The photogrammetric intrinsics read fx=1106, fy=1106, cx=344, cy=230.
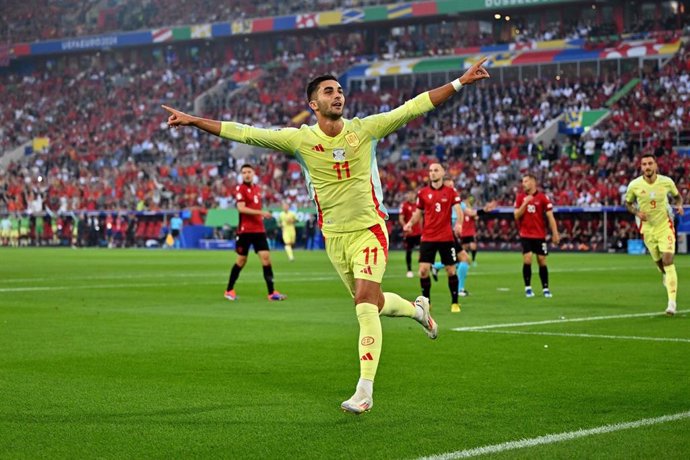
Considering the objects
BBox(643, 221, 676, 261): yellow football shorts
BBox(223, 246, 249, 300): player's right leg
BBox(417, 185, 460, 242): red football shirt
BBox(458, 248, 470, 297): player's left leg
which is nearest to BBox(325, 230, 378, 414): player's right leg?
BBox(643, 221, 676, 261): yellow football shorts

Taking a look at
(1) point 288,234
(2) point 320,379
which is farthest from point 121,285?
(1) point 288,234

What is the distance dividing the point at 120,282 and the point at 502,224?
27.4 m

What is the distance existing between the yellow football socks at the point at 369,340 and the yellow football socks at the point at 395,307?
0.56 meters

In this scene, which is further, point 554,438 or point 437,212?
point 437,212

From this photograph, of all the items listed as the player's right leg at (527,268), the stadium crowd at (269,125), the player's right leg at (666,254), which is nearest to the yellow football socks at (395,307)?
the player's right leg at (666,254)

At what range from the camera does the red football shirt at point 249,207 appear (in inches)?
803

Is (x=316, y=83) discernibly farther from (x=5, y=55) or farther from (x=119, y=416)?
(x=5, y=55)

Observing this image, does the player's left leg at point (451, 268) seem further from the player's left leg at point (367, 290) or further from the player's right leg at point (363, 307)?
the player's right leg at point (363, 307)

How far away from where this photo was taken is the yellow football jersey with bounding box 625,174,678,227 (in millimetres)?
16953

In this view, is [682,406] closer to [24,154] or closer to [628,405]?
[628,405]

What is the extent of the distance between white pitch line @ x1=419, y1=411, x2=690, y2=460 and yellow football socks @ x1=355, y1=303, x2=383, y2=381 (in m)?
1.60

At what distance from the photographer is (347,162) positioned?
8.90 metres

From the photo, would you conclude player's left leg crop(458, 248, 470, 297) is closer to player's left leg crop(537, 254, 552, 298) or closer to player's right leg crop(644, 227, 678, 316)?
player's left leg crop(537, 254, 552, 298)

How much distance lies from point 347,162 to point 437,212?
9507 mm
